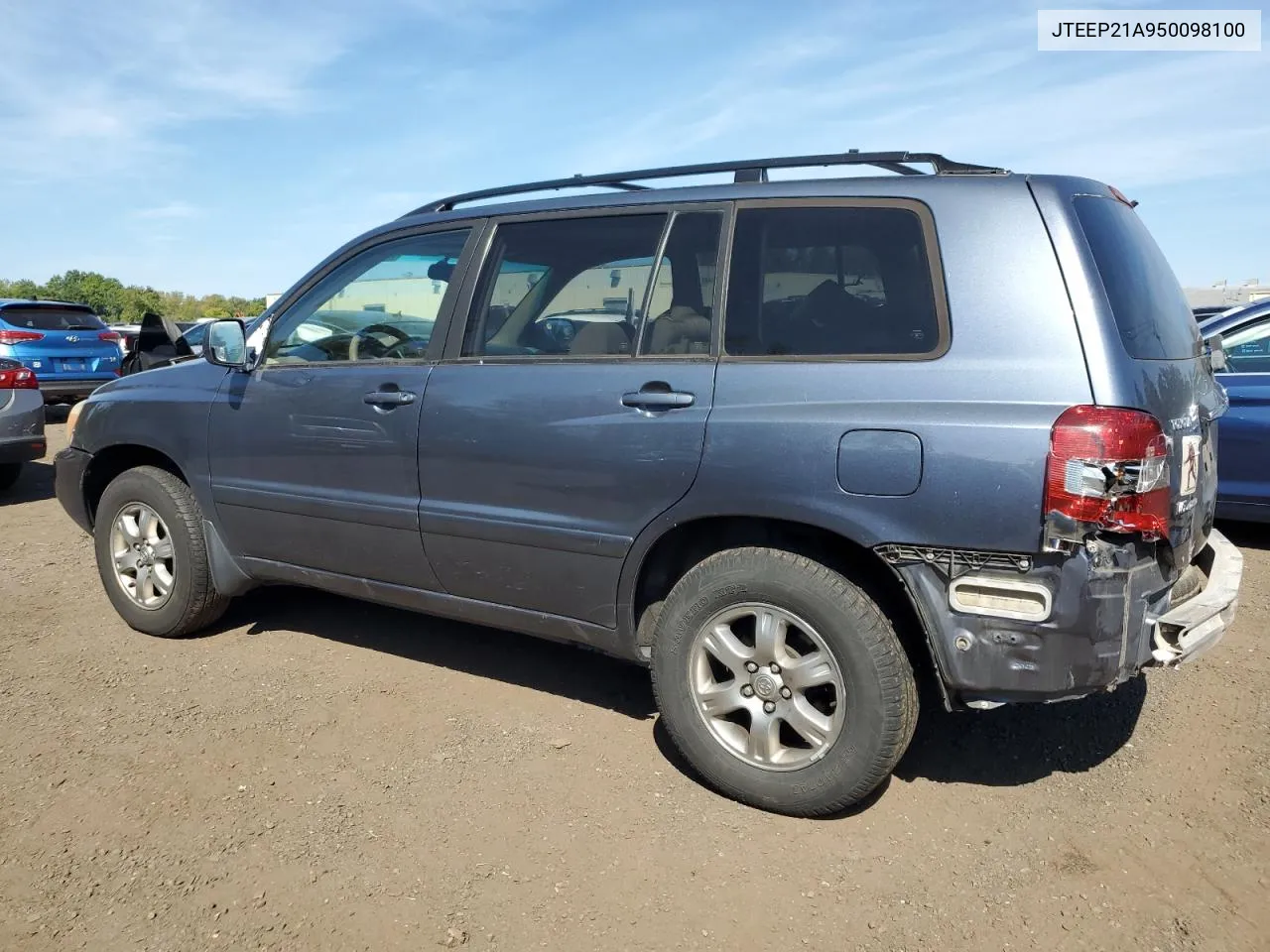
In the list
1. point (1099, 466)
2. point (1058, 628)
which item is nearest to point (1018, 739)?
point (1058, 628)

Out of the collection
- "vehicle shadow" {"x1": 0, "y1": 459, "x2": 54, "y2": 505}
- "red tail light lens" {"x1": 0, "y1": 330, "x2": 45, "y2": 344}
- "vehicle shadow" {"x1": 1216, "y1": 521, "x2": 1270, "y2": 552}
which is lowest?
"vehicle shadow" {"x1": 1216, "y1": 521, "x2": 1270, "y2": 552}

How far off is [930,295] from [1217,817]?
5.97 feet

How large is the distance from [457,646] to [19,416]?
5.65m

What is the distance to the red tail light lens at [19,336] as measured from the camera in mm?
12250

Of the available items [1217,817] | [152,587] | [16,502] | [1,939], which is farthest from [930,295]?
[16,502]

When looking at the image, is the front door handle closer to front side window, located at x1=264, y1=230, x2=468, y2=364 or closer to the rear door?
front side window, located at x1=264, y1=230, x2=468, y2=364

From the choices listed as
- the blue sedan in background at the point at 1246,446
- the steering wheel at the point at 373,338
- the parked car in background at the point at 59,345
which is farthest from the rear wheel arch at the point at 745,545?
the parked car in background at the point at 59,345

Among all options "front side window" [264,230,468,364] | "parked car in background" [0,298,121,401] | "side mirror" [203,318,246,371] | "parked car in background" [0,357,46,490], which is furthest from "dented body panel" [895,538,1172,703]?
"parked car in background" [0,298,121,401]

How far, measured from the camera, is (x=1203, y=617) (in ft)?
8.95

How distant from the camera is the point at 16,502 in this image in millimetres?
7984

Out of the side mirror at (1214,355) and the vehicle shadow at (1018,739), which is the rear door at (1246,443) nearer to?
the side mirror at (1214,355)

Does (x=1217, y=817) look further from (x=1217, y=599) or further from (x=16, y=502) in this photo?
(x=16, y=502)

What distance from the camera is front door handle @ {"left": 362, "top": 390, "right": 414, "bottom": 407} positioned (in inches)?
141

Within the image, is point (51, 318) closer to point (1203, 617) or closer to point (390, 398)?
point (390, 398)
